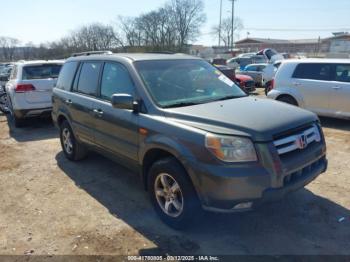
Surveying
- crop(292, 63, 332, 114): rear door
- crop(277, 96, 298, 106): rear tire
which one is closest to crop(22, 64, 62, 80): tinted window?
crop(277, 96, 298, 106): rear tire

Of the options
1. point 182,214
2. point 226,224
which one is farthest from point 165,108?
point 226,224

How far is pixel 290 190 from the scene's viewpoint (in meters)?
3.14

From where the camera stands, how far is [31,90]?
8312 mm

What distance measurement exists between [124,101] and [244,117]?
1.31 m

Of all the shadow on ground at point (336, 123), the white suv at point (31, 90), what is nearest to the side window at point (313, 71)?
the shadow on ground at point (336, 123)

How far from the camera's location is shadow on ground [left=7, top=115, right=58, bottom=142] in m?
8.00

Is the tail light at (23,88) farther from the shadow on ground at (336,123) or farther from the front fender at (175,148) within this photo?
the shadow on ground at (336,123)

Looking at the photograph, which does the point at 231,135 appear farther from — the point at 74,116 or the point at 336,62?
the point at 336,62

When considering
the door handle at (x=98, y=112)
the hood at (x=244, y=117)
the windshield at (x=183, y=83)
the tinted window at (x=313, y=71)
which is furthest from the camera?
the tinted window at (x=313, y=71)

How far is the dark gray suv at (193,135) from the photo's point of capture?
9.84 ft

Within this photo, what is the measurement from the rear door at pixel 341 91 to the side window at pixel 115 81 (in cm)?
595

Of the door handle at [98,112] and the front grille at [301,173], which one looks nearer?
the front grille at [301,173]

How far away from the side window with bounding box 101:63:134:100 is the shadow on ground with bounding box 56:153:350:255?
1.41 metres

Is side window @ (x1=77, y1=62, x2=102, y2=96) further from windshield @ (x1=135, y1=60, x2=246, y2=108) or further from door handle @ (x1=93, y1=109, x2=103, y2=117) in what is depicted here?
windshield @ (x1=135, y1=60, x2=246, y2=108)
